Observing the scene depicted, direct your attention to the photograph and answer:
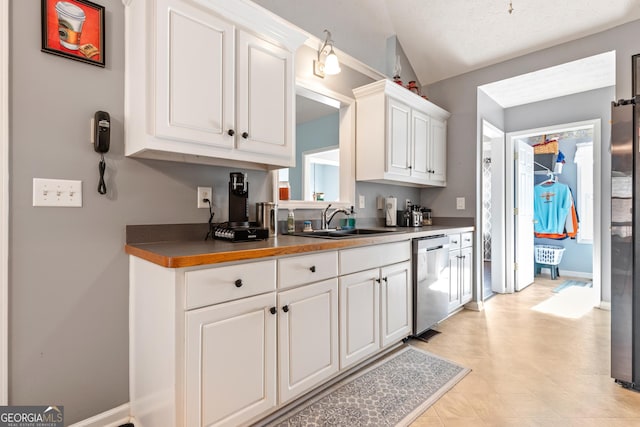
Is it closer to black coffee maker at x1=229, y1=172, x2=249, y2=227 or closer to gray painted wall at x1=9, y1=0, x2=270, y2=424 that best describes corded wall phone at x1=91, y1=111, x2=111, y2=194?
gray painted wall at x1=9, y1=0, x2=270, y2=424

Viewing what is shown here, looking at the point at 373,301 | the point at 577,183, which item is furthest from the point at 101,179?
the point at 577,183

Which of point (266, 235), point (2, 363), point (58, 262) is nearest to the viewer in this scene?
A: point (2, 363)

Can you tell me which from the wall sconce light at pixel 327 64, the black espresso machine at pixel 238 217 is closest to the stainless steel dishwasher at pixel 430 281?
the black espresso machine at pixel 238 217

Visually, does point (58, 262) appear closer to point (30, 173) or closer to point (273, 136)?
point (30, 173)

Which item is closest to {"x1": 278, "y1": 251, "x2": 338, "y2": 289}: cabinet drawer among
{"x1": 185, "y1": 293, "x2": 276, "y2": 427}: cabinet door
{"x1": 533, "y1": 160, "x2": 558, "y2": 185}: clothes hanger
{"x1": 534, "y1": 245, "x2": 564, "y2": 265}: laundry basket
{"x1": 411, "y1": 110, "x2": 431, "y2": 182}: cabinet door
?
{"x1": 185, "y1": 293, "x2": 276, "y2": 427}: cabinet door

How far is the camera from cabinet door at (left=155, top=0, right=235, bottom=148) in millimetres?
1435

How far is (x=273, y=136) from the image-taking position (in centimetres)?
186

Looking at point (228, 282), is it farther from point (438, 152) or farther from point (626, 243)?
point (438, 152)

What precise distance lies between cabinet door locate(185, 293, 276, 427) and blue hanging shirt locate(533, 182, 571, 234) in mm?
5431

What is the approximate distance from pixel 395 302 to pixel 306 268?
947mm

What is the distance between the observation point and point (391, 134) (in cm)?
285

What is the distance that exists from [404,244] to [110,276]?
1.88 metres

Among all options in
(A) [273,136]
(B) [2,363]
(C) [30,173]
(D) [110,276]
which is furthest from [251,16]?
(B) [2,363]

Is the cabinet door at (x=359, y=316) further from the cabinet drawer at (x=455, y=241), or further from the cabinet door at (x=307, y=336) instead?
the cabinet drawer at (x=455, y=241)
